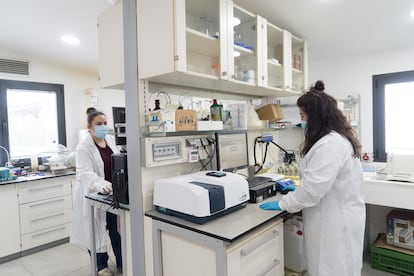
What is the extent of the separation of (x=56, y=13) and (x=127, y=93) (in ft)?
4.83

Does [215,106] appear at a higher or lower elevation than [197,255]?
higher

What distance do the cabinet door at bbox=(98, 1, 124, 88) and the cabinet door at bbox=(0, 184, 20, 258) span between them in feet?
5.93

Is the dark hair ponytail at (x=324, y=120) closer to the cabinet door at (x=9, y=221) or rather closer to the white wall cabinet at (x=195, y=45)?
the white wall cabinet at (x=195, y=45)

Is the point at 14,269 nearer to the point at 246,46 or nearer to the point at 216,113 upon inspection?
the point at 216,113

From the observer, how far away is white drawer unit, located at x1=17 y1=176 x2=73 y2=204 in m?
2.88

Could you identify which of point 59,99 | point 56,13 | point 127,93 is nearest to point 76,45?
point 56,13

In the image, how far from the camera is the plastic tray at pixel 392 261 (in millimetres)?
2352

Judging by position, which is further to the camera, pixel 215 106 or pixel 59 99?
pixel 59 99

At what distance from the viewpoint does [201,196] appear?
4.43 ft

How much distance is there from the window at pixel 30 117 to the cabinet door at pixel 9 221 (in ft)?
2.50

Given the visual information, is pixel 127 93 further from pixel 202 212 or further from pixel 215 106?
pixel 202 212

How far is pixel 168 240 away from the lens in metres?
1.57

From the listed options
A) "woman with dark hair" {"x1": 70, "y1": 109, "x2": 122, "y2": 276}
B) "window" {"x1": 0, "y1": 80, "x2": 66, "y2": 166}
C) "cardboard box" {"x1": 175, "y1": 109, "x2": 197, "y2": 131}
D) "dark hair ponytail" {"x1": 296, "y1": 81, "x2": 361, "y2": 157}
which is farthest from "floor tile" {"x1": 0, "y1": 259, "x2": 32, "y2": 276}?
"dark hair ponytail" {"x1": 296, "y1": 81, "x2": 361, "y2": 157}

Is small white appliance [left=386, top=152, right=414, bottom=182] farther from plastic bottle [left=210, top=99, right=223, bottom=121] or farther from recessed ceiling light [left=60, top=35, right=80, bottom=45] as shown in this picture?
recessed ceiling light [left=60, top=35, right=80, bottom=45]
